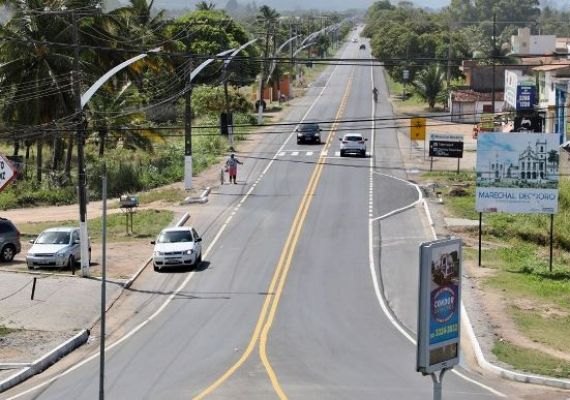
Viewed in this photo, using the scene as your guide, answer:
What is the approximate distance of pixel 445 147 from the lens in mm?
60812

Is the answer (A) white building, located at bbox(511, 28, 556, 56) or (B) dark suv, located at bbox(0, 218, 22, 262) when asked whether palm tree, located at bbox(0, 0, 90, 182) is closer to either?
(B) dark suv, located at bbox(0, 218, 22, 262)

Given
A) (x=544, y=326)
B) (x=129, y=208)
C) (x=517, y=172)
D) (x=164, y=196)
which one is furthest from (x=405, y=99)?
(x=544, y=326)

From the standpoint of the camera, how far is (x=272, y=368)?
24.2 metres

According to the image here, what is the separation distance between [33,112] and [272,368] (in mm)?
33712

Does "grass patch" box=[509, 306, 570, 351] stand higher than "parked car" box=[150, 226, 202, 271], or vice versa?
"parked car" box=[150, 226, 202, 271]

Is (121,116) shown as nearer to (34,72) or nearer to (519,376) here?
(34,72)

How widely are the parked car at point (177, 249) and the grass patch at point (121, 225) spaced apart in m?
5.78

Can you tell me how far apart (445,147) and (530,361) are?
35811 millimetres

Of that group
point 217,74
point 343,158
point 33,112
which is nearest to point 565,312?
point 33,112

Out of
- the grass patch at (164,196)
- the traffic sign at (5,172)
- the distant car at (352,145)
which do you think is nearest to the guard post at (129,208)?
the grass patch at (164,196)

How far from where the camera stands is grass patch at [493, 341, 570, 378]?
24609 mm

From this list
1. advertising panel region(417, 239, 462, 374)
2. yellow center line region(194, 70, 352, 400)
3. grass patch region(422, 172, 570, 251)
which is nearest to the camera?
advertising panel region(417, 239, 462, 374)

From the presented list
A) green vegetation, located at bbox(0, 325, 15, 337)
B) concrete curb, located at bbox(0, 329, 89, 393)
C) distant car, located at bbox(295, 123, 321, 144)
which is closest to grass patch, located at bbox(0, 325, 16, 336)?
green vegetation, located at bbox(0, 325, 15, 337)

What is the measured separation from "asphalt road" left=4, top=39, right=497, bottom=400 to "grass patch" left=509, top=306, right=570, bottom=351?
3.05m
